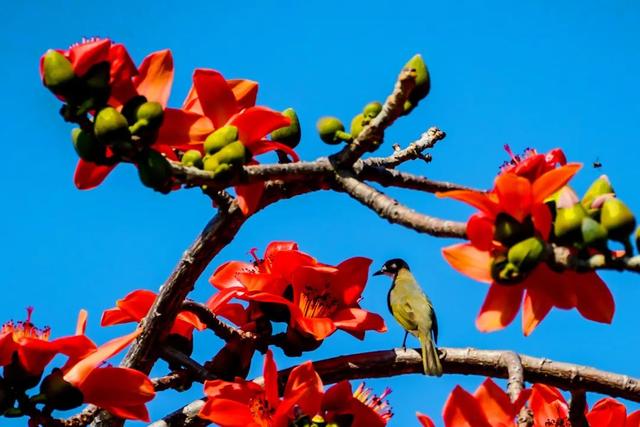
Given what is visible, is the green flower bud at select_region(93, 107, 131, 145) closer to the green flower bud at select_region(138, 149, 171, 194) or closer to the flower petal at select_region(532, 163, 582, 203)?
the green flower bud at select_region(138, 149, 171, 194)

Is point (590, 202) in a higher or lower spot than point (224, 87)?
lower

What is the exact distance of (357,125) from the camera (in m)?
1.79

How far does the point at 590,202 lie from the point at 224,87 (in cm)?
65

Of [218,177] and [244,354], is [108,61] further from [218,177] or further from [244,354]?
[244,354]

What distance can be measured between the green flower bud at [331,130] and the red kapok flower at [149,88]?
0.84 ft

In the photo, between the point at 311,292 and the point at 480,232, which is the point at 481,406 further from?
the point at 311,292

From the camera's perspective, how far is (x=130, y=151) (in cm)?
161

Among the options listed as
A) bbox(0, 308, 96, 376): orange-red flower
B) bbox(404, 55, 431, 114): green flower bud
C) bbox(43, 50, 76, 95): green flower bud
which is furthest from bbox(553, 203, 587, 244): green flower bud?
bbox(0, 308, 96, 376): orange-red flower

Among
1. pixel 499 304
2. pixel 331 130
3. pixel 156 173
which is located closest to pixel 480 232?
pixel 499 304

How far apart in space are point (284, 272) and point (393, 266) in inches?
77.4

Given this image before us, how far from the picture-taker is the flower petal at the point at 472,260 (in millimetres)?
1583

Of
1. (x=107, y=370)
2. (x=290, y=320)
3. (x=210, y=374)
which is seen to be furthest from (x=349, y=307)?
(x=107, y=370)

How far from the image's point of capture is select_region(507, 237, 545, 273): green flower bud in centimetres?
150

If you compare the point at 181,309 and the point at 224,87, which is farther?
the point at 181,309
